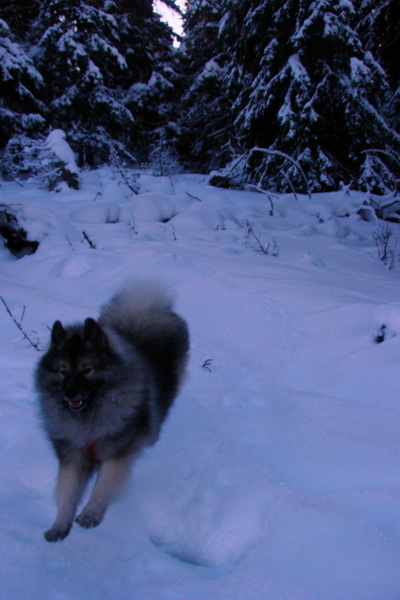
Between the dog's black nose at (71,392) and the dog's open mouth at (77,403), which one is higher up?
the dog's black nose at (71,392)

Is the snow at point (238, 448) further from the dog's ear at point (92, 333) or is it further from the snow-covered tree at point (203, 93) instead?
the snow-covered tree at point (203, 93)

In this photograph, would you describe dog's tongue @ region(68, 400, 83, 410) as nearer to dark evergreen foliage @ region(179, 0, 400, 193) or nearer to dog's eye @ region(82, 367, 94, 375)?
dog's eye @ region(82, 367, 94, 375)

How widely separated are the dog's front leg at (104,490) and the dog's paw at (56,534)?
6 cm

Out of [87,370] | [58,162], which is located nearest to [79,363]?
[87,370]

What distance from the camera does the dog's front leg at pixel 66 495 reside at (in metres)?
1.65

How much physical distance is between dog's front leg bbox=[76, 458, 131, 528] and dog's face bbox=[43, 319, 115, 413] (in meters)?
0.31

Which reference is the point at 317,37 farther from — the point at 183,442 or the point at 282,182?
the point at 183,442

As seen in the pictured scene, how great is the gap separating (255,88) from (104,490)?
11051mm

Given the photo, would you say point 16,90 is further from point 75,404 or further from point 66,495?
point 66,495

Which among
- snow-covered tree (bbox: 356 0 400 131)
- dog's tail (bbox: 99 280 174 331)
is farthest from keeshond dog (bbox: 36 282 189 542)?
snow-covered tree (bbox: 356 0 400 131)

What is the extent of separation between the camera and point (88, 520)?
1705mm

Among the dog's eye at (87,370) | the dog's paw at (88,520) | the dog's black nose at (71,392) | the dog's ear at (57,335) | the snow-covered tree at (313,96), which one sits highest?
the snow-covered tree at (313,96)

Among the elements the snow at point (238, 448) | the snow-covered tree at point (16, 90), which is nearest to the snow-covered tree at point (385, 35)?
the snow at point (238, 448)

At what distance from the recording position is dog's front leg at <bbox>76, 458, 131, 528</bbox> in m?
1.71
